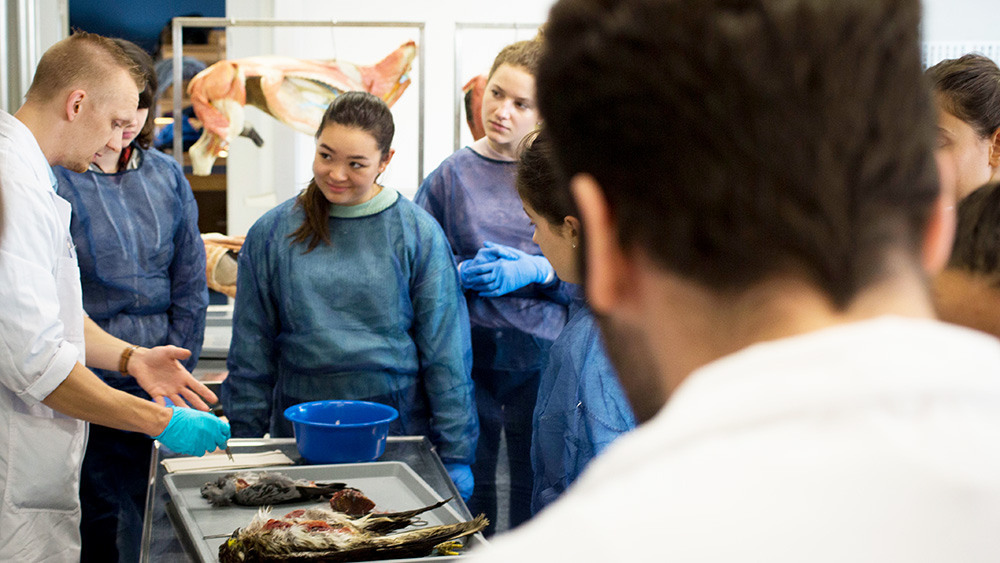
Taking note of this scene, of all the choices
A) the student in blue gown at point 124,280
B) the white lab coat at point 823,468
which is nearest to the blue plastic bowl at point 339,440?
the student in blue gown at point 124,280

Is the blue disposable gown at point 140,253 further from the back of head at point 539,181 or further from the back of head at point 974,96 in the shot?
the back of head at point 974,96

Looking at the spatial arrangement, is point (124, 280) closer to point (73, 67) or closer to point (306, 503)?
point (73, 67)

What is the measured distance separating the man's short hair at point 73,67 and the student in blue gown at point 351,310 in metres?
0.60

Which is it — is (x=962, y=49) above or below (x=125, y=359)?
above

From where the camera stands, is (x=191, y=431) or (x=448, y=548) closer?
(x=448, y=548)

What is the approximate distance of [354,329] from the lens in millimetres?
2463

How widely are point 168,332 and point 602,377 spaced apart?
2016 mm

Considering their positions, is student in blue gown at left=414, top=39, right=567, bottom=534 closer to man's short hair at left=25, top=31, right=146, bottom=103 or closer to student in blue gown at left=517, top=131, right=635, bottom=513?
student in blue gown at left=517, top=131, right=635, bottom=513

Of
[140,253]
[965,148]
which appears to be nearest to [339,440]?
[140,253]

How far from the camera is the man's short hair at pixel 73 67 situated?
2131 mm

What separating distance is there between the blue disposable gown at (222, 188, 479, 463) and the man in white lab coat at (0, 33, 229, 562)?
0.28m

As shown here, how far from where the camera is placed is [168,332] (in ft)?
10.4

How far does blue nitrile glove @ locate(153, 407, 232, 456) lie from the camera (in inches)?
76.5

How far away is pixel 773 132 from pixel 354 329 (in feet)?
6.78
